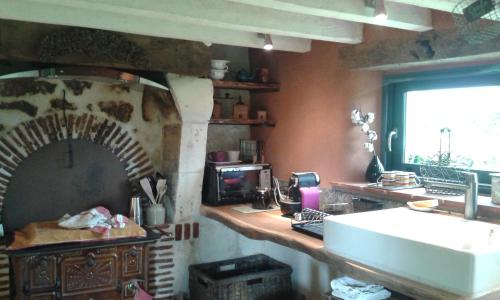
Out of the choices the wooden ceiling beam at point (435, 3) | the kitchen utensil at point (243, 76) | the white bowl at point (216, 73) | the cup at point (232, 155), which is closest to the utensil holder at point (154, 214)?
the cup at point (232, 155)

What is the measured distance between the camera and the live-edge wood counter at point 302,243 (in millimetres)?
1646

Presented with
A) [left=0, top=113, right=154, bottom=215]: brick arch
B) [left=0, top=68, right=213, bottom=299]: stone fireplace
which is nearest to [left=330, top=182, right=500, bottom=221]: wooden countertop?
[left=0, top=68, right=213, bottom=299]: stone fireplace

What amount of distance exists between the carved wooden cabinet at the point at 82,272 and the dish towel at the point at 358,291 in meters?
1.29

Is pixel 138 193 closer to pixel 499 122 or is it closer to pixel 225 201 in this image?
pixel 225 201

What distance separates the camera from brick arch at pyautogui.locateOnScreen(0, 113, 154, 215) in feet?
9.64

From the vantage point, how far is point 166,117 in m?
3.40

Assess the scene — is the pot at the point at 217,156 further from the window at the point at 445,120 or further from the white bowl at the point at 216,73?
the window at the point at 445,120

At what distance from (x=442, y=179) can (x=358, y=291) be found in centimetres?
84

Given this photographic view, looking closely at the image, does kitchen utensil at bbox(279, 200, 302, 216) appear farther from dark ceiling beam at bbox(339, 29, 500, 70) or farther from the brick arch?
the brick arch

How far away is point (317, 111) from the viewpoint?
324 centimetres

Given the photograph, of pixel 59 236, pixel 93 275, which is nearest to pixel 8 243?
pixel 59 236

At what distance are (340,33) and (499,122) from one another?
1058 mm

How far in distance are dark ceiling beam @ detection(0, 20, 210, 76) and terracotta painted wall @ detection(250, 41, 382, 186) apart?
2.44 ft

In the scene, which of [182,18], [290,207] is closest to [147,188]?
[290,207]
